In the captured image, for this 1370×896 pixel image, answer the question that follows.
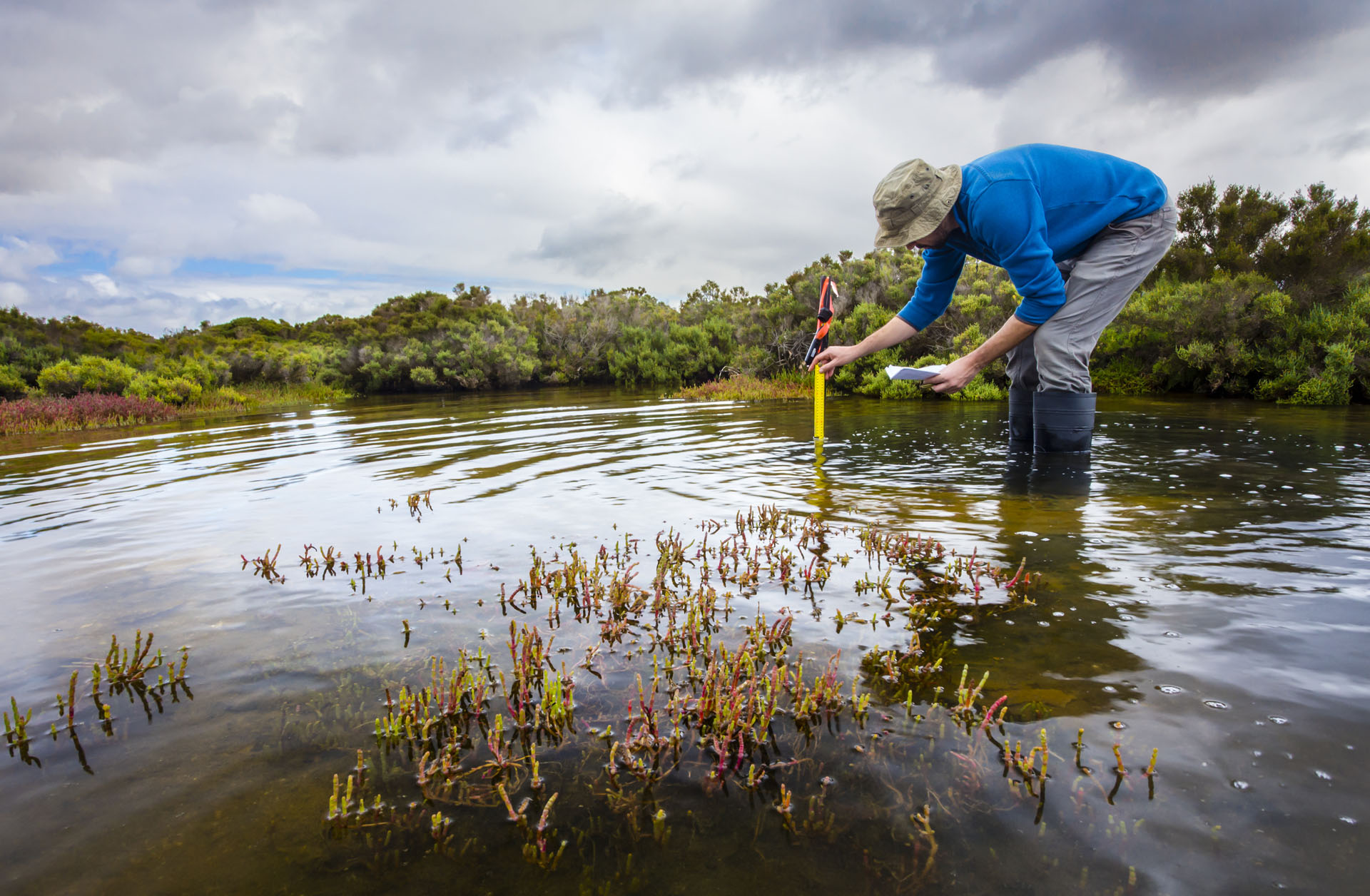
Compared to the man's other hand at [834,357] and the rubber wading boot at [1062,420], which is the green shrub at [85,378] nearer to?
the man's other hand at [834,357]

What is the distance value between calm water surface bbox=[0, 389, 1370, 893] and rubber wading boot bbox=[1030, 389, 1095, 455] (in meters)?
0.42

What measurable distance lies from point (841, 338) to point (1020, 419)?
14.1m

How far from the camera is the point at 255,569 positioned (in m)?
4.66

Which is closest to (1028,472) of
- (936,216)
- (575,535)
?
(936,216)

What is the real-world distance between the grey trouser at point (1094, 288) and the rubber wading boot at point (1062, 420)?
173 millimetres

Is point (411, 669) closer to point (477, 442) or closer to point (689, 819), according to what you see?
point (689, 819)

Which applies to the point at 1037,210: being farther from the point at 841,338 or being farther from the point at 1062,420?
the point at 841,338

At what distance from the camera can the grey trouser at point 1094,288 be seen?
588 cm

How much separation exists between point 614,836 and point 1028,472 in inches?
243

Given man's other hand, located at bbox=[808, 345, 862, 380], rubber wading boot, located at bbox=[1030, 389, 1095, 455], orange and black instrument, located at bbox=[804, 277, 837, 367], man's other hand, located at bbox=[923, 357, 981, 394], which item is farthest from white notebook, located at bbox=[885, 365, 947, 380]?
orange and black instrument, located at bbox=[804, 277, 837, 367]

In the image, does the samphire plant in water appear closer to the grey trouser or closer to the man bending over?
the man bending over

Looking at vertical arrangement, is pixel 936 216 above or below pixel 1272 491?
above

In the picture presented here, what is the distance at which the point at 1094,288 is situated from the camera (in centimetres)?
598

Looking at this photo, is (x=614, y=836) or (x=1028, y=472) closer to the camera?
(x=614, y=836)
